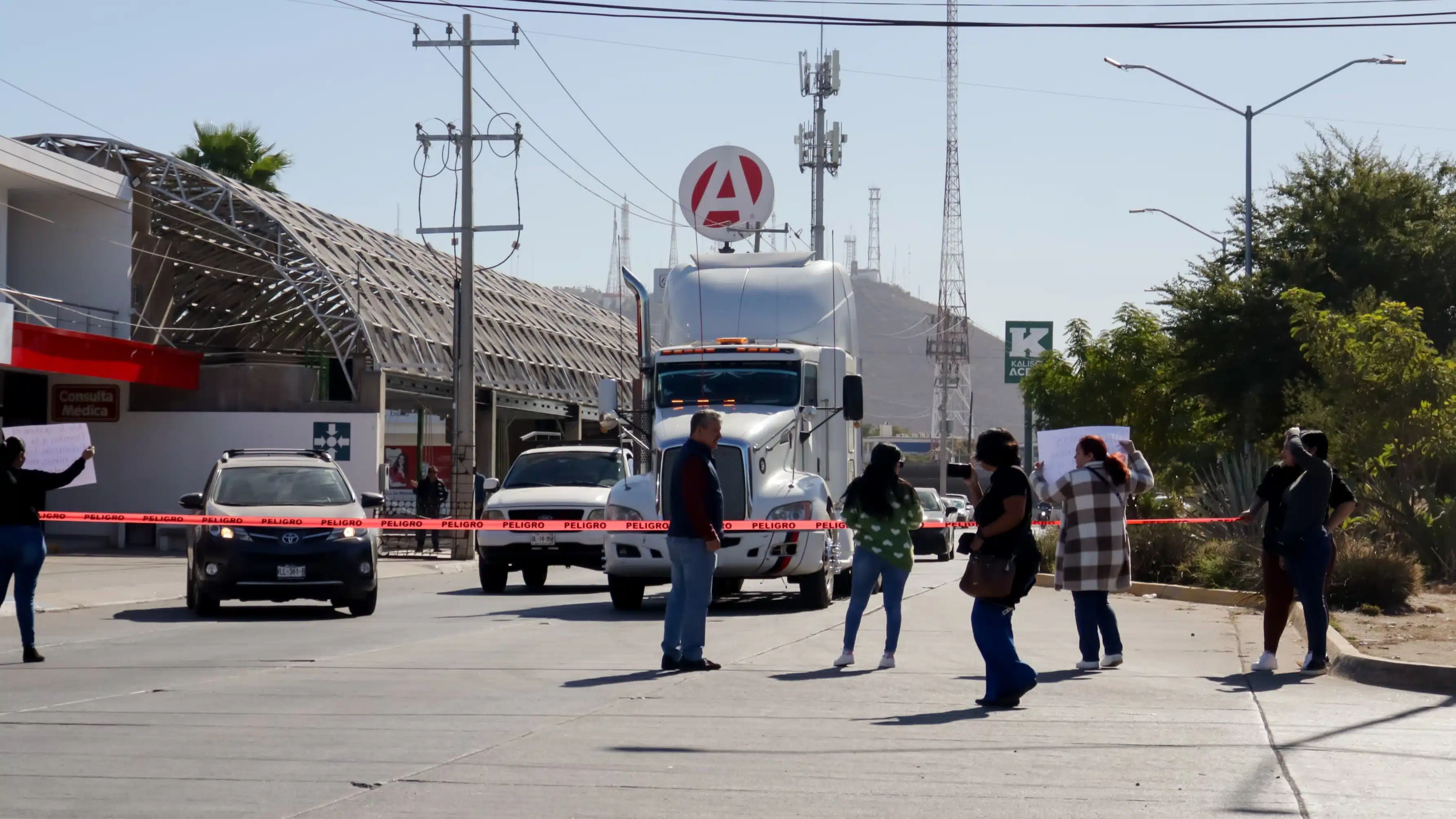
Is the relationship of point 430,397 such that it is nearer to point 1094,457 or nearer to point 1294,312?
point 1294,312

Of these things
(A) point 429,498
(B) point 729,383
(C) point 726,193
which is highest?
(C) point 726,193

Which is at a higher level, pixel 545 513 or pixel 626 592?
pixel 545 513

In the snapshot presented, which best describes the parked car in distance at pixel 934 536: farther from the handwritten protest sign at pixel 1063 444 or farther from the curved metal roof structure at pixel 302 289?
the handwritten protest sign at pixel 1063 444

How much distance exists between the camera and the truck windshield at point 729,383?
18.8 m

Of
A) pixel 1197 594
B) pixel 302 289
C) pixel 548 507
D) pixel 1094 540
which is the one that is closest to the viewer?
pixel 1094 540

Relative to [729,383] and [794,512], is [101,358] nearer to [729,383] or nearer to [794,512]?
[729,383]

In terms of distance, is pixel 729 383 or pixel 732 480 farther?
pixel 729 383

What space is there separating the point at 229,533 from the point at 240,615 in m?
1.49

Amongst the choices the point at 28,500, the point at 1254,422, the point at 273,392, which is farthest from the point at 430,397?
the point at 28,500

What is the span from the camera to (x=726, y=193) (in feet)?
79.4

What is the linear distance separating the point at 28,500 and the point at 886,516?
6.58m

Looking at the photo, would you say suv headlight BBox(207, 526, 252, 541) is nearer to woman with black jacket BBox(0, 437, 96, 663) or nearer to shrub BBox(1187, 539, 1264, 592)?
woman with black jacket BBox(0, 437, 96, 663)

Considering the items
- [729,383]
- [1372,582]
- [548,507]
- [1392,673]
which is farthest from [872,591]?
[548,507]

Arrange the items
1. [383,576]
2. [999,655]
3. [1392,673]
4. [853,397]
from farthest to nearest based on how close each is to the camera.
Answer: [383,576] → [853,397] → [1392,673] → [999,655]
